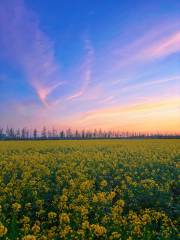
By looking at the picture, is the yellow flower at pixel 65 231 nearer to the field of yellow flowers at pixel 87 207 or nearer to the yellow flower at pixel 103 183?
the field of yellow flowers at pixel 87 207

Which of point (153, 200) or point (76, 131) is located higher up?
point (76, 131)

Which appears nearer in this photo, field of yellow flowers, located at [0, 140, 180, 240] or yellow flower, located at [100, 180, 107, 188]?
field of yellow flowers, located at [0, 140, 180, 240]

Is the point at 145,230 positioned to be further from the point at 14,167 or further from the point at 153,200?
the point at 14,167

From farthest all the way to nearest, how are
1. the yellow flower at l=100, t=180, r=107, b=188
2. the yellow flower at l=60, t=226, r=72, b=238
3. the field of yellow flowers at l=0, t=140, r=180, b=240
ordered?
the yellow flower at l=100, t=180, r=107, b=188 < the field of yellow flowers at l=0, t=140, r=180, b=240 < the yellow flower at l=60, t=226, r=72, b=238

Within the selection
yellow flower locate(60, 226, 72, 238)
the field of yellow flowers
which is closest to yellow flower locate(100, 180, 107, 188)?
the field of yellow flowers

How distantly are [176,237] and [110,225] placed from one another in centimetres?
194

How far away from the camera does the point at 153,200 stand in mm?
11359

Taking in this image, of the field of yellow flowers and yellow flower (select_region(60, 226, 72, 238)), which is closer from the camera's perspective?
yellow flower (select_region(60, 226, 72, 238))

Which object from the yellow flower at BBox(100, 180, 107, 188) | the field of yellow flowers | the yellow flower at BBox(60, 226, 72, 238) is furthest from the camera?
the yellow flower at BBox(100, 180, 107, 188)

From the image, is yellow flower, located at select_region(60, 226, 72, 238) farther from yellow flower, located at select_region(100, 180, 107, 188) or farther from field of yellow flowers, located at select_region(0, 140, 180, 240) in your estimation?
yellow flower, located at select_region(100, 180, 107, 188)

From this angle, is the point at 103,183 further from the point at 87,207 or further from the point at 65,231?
the point at 65,231

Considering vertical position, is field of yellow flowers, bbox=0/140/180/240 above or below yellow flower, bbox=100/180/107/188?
below

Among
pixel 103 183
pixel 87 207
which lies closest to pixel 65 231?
pixel 87 207

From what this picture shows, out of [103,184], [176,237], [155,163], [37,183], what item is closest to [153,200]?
[103,184]
